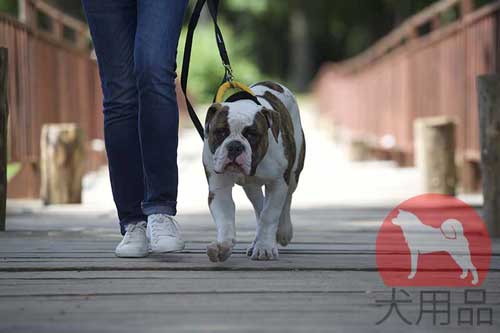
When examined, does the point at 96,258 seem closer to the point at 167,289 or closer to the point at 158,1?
the point at 167,289

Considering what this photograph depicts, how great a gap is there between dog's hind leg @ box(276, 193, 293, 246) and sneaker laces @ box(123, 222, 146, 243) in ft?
2.08

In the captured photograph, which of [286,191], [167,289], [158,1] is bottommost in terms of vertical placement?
[167,289]

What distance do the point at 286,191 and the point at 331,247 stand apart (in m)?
0.53

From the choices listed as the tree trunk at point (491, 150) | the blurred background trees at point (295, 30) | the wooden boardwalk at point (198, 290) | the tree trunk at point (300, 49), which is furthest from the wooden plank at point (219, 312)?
the tree trunk at point (300, 49)

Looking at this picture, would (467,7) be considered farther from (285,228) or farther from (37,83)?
(285,228)

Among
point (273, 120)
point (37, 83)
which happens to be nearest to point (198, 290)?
point (273, 120)

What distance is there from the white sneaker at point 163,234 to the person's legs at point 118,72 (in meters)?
0.30

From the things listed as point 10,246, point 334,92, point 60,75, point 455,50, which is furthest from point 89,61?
point 334,92

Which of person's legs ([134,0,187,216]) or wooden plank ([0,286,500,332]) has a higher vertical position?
person's legs ([134,0,187,216])

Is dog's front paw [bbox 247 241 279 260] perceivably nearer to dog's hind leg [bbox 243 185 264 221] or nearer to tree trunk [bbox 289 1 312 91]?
dog's hind leg [bbox 243 185 264 221]

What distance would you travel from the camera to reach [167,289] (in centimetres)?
341

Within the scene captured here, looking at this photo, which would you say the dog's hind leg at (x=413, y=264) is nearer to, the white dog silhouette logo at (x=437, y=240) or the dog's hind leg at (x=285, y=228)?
the white dog silhouette logo at (x=437, y=240)

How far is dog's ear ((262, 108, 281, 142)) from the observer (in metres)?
3.96

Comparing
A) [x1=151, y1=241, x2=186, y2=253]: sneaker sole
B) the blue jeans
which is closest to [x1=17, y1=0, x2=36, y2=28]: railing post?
the blue jeans
